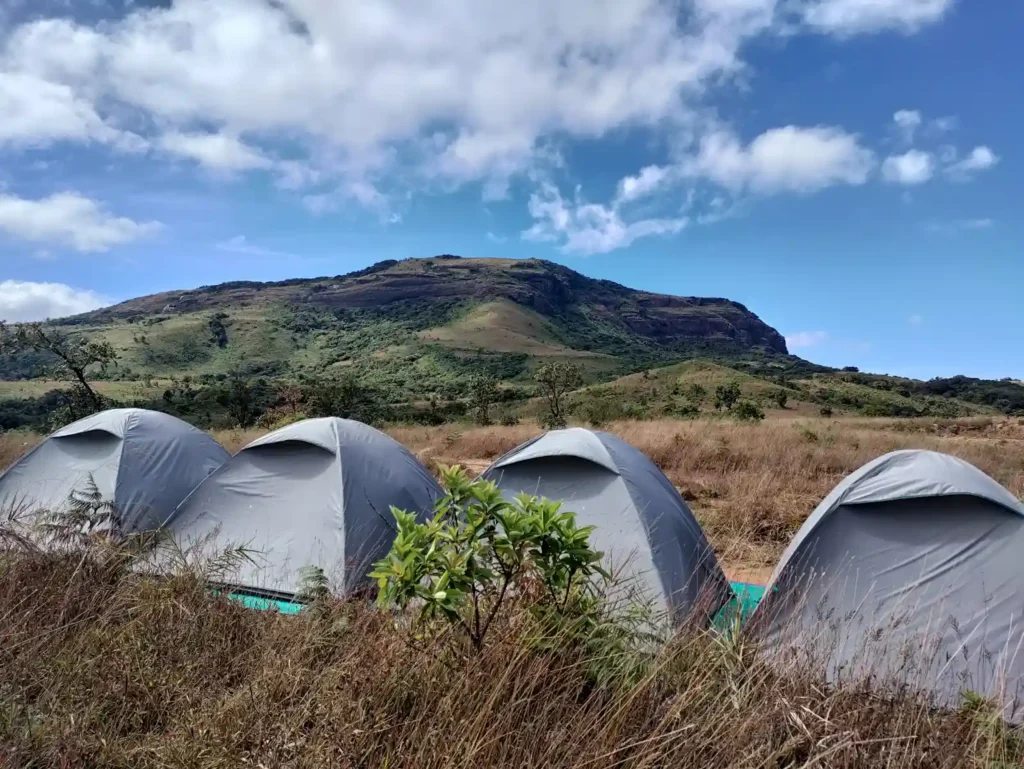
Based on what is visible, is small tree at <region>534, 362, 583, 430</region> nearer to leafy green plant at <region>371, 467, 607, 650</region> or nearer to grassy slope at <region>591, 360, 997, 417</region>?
grassy slope at <region>591, 360, 997, 417</region>

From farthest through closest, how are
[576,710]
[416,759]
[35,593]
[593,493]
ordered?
[593,493]
[35,593]
[576,710]
[416,759]

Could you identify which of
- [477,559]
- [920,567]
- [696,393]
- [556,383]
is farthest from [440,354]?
[477,559]

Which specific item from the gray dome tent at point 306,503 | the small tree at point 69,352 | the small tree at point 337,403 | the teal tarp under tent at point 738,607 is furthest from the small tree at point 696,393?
the gray dome tent at point 306,503

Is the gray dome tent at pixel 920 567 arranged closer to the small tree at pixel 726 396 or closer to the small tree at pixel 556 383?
the small tree at pixel 556 383

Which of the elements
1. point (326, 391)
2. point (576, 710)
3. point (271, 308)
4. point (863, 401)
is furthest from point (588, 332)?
point (576, 710)

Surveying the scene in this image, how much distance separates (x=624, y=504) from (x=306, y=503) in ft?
10.4

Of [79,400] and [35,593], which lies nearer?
[35,593]

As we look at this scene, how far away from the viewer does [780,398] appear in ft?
132

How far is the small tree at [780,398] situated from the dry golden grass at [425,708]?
1491 inches

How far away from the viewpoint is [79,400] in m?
23.5

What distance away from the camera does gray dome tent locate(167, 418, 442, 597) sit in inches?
238

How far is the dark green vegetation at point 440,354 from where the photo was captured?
37906 millimetres

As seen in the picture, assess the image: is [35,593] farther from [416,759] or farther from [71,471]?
[71,471]

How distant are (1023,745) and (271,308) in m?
124
